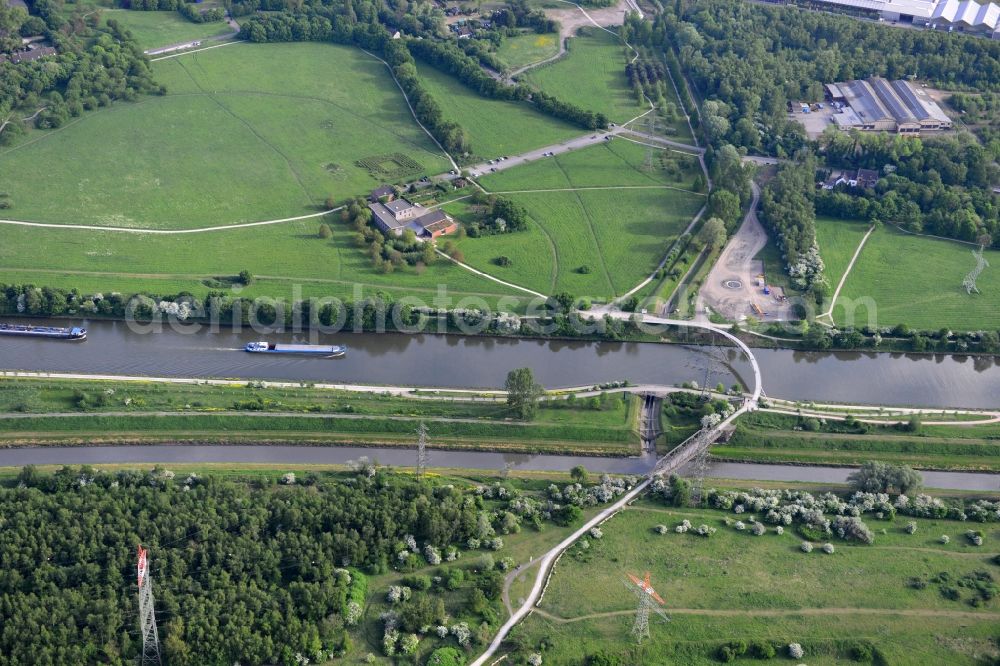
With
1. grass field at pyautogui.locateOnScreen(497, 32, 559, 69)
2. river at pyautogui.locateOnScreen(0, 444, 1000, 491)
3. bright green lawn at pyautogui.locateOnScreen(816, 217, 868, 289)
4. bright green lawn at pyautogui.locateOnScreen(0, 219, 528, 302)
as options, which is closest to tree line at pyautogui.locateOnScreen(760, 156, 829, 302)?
bright green lawn at pyautogui.locateOnScreen(816, 217, 868, 289)

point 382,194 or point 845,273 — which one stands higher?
point 845,273

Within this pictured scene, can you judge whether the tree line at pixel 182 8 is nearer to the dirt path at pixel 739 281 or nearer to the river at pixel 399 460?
the dirt path at pixel 739 281

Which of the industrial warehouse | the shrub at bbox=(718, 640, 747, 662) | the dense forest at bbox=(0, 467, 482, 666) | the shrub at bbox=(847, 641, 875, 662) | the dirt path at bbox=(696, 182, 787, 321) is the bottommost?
the dense forest at bbox=(0, 467, 482, 666)

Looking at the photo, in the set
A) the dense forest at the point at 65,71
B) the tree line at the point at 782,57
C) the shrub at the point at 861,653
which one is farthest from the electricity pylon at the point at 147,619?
the tree line at the point at 782,57

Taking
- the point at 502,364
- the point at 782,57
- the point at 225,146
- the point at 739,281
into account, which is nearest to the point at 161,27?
the point at 225,146

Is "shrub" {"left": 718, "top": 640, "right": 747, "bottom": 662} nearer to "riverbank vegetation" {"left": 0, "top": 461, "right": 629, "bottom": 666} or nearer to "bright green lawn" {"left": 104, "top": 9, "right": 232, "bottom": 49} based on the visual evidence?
"riverbank vegetation" {"left": 0, "top": 461, "right": 629, "bottom": 666}

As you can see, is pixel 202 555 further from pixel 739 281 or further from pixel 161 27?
pixel 161 27
